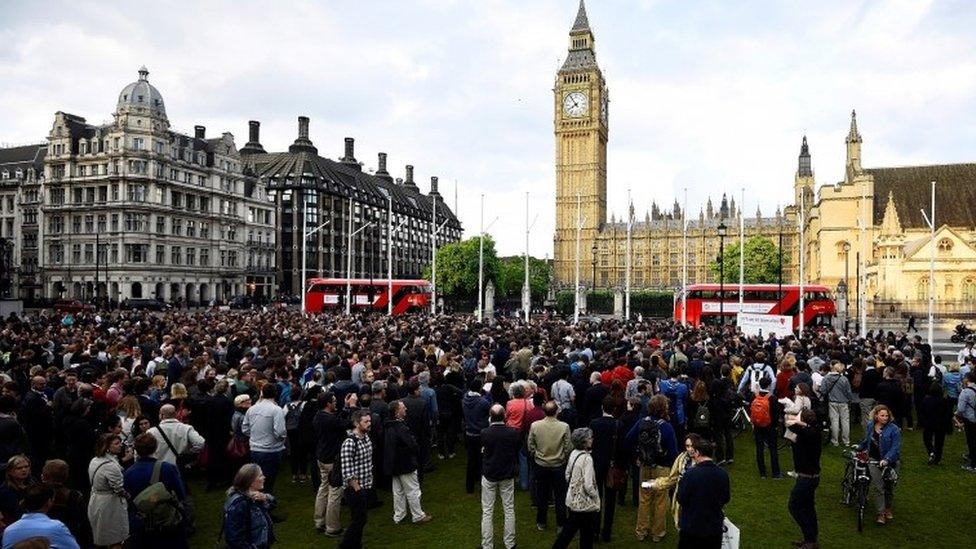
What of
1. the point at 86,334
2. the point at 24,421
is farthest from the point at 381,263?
the point at 24,421

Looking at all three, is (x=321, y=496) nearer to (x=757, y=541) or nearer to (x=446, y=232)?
(x=757, y=541)

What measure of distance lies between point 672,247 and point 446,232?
45566 mm

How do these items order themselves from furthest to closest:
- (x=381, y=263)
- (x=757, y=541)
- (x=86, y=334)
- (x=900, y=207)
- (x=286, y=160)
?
(x=381, y=263), (x=286, y=160), (x=900, y=207), (x=86, y=334), (x=757, y=541)

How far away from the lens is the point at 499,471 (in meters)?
8.02

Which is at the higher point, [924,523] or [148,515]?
[148,515]

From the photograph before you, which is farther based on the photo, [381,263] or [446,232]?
[446,232]

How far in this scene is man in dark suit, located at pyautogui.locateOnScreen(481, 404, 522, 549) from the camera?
→ 8016 millimetres

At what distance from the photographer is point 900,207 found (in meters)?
63.5

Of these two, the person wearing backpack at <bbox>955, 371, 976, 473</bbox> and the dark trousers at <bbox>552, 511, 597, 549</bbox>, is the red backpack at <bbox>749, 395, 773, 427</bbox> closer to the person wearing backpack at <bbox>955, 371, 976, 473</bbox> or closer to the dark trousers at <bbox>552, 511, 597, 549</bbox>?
the person wearing backpack at <bbox>955, 371, 976, 473</bbox>

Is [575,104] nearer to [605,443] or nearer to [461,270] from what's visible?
[461,270]

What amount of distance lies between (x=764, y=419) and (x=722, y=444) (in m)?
1.85

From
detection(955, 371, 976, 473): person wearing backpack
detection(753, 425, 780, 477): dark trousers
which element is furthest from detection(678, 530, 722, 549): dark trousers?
detection(955, 371, 976, 473): person wearing backpack

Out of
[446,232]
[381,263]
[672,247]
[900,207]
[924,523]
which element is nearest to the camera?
[924,523]

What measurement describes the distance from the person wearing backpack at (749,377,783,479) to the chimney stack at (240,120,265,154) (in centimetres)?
9157
